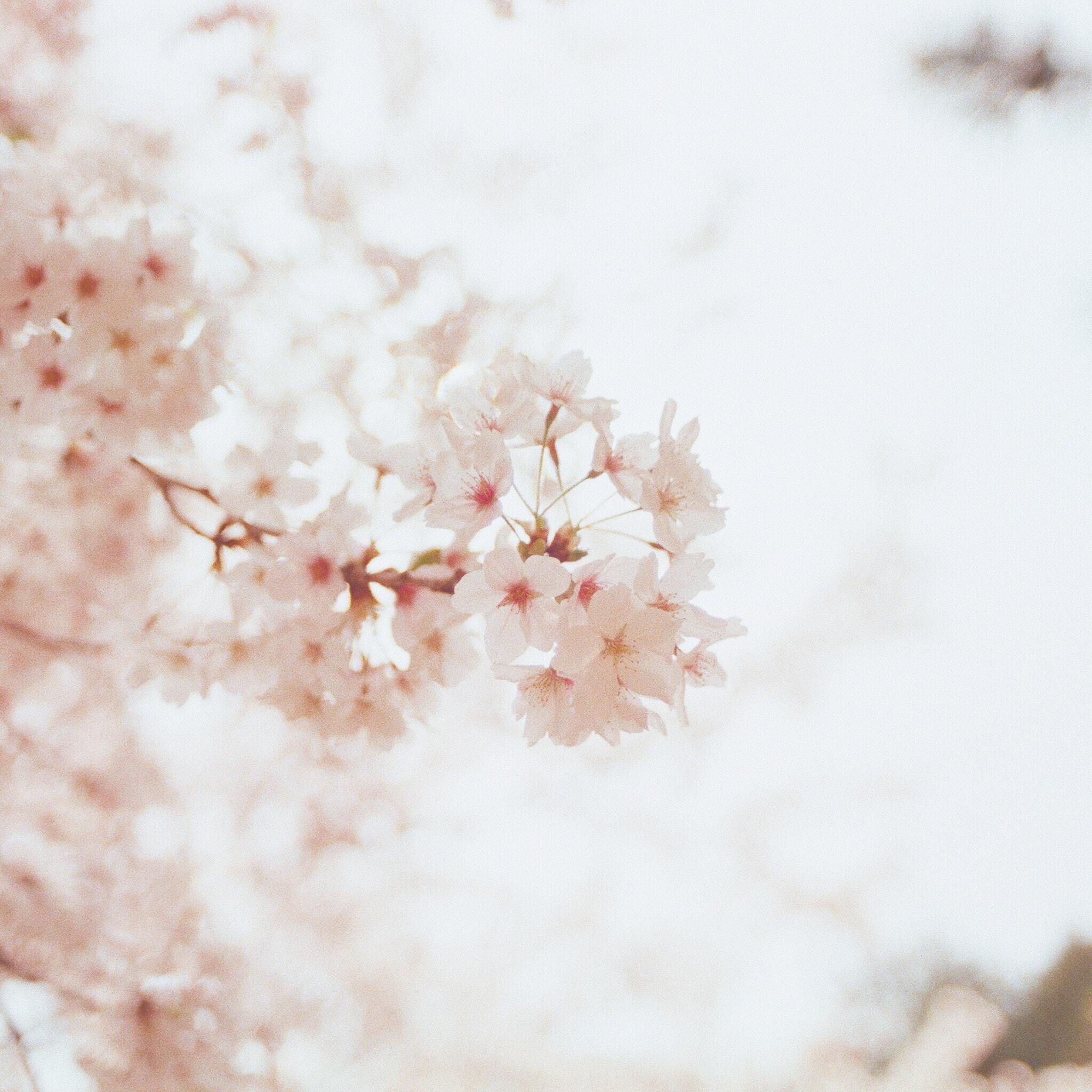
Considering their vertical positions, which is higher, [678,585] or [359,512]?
[359,512]

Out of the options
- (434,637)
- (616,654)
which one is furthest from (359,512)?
(616,654)

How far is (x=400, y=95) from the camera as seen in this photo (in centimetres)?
227

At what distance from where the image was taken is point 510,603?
67cm

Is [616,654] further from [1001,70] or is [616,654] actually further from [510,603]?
[1001,70]

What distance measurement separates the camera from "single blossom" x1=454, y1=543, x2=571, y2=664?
25.3 inches

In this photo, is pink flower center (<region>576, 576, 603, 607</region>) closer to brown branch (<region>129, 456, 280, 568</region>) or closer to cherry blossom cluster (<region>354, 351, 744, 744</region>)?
cherry blossom cluster (<region>354, 351, 744, 744</region>)

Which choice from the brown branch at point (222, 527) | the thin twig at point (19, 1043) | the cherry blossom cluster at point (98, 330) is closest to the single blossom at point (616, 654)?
the brown branch at point (222, 527)

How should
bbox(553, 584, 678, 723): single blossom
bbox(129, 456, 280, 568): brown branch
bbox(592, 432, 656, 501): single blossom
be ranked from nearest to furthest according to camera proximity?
bbox(553, 584, 678, 723): single blossom → bbox(592, 432, 656, 501): single blossom → bbox(129, 456, 280, 568): brown branch

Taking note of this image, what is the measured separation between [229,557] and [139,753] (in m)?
1.80

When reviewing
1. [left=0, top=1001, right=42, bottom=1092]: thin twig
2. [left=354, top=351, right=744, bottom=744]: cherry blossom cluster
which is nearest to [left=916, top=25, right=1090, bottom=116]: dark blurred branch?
[left=354, top=351, right=744, bottom=744]: cherry blossom cluster

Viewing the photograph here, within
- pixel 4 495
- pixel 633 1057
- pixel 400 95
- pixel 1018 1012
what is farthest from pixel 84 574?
pixel 1018 1012

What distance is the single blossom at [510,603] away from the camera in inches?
25.3

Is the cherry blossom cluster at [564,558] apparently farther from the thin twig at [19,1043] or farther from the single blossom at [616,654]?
the thin twig at [19,1043]

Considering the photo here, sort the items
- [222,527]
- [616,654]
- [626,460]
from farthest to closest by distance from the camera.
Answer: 1. [222,527]
2. [626,460]
3. [616,654]
